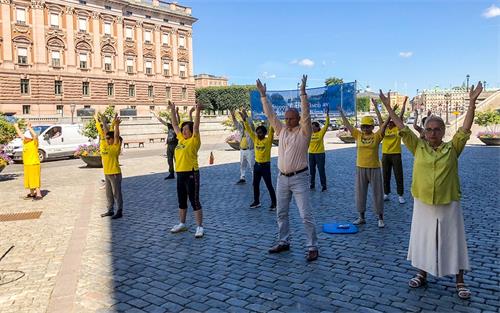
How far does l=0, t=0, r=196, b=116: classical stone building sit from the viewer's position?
167 feet

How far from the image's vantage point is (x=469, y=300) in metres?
4.22

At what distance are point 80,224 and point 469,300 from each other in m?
6.32

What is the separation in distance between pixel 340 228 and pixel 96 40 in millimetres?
58526

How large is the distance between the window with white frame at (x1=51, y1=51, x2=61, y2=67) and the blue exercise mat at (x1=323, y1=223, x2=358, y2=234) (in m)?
55.0

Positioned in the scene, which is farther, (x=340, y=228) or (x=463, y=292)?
(x=340, y=228)

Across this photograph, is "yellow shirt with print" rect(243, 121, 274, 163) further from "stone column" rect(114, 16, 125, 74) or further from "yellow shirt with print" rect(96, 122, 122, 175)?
"stone column" rect(114, 16, 125, 74)

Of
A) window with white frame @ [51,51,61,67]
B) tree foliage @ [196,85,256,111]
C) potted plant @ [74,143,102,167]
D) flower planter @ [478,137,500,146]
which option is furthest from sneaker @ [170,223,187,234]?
tree foliage @ [196,85,256,111]

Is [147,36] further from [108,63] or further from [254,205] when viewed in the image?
[254,205]

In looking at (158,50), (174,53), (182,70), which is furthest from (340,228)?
(182,70)

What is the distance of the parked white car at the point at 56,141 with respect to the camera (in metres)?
20.8

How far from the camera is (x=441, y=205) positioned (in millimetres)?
4258

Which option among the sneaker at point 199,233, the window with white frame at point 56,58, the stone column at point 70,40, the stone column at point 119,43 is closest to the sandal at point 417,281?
the sneaker at point 199,233

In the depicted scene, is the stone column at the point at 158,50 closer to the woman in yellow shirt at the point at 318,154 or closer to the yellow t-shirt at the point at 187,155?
the woman in yellow shirt at the point at 318,154

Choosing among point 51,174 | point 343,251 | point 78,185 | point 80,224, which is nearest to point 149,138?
point 51,174
